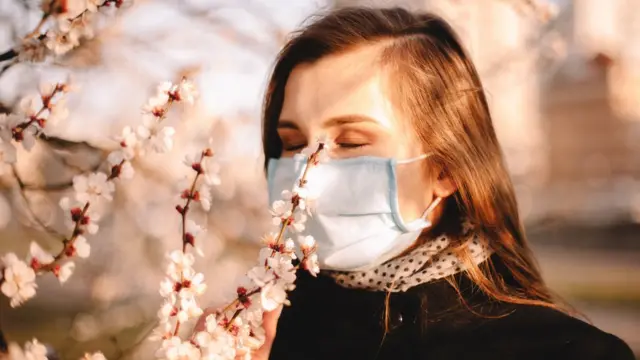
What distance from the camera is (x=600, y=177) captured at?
1391 cm

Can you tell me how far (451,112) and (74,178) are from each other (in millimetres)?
948

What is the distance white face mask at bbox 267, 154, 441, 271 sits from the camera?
1.52 metres

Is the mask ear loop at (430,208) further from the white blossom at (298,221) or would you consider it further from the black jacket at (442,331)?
the white blossom at (298,221)

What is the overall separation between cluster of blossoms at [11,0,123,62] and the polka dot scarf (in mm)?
889

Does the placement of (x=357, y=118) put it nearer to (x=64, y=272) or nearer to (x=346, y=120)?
(x=346, y=120)

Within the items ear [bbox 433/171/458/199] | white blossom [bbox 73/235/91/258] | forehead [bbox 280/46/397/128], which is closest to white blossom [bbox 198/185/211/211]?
white blossom [bbox 73/235/91/258]

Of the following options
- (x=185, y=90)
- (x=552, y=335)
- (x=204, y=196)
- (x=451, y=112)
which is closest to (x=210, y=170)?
(x=204, y=196)

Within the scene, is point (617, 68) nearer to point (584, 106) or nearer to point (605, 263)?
point (605, 263)

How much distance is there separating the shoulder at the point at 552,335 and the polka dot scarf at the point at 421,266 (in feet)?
0.53

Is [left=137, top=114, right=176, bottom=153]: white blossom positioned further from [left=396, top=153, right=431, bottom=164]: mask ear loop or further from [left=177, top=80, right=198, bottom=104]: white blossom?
[left=396, top=153, right=431, bottom=164]: mask ear loop

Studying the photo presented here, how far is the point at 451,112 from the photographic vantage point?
1.60 metres

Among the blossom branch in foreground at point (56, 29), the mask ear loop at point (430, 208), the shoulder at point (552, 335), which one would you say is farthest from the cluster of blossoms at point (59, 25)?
the shoulder at point (552, 335)

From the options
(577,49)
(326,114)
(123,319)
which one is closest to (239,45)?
(326,114)

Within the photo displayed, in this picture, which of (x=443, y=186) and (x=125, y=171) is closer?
(x=125, y=171)
